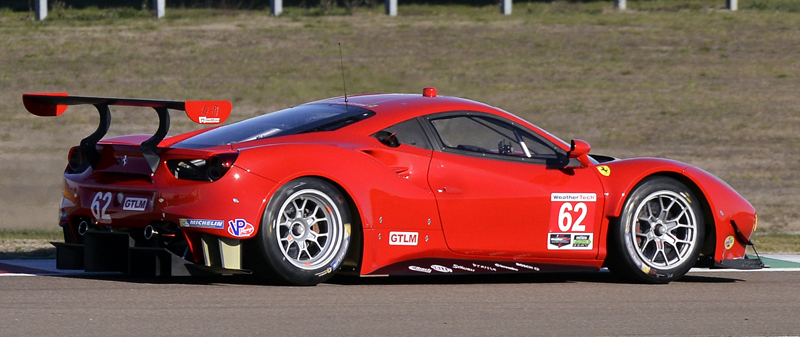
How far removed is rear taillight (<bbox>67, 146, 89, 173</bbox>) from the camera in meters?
7.03

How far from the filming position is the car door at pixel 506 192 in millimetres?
7004

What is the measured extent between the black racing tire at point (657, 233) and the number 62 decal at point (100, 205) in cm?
316

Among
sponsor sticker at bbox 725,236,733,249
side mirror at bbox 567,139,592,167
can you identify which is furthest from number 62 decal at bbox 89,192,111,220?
sponsor sticker at bbox 725,236,733,249

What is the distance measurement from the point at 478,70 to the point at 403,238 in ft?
51.3

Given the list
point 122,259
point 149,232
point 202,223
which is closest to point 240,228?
point 202,223

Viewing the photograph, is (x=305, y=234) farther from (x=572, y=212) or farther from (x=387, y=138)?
(x=572, y=212)

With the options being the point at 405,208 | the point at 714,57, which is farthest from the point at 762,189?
the point at 405,208

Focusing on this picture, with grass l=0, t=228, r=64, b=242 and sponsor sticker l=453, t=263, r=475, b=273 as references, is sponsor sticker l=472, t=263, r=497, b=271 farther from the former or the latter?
grass l=0, t=228, r=64, b=242

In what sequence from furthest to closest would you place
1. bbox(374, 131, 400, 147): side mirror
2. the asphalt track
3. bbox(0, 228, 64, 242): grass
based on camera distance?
1. bbox(0, 228, 64, 242): grass
2. bbox(374, 131, 400, 147): side mirror
3. the asphalt track

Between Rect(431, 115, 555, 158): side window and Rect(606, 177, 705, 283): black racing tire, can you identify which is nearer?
Rect(431, 115, 555, 158): side window

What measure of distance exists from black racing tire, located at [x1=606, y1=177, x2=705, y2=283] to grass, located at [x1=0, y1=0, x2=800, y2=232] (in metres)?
5.94

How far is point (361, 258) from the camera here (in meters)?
6.68

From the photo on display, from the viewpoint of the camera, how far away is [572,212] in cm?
732

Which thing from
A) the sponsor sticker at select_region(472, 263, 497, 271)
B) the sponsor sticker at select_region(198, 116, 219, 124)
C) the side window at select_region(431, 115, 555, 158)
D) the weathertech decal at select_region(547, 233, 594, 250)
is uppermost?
the sponsor sticker at select_region(198, 116, 219, 124)
